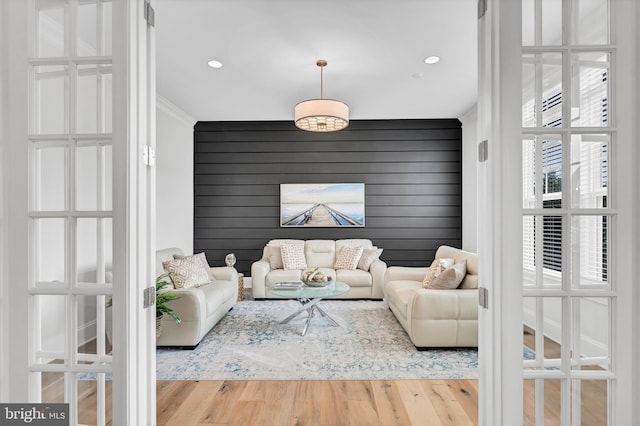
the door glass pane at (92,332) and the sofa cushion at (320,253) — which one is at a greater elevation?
the door glass pane at (92,332)

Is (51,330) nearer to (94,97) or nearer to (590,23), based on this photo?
(94,97)

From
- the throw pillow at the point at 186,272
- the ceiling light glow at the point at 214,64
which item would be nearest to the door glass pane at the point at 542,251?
the throw pillow at the point at 186,272

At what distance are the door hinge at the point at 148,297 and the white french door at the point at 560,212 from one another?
1.32 metres

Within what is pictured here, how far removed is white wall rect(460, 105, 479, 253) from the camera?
5280 mm

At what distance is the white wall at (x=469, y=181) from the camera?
528 cm

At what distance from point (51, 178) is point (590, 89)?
6.98ft

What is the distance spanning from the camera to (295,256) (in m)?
5.31

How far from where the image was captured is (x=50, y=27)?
1423mm

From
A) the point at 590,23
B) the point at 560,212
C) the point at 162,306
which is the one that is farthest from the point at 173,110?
the point at 560,212

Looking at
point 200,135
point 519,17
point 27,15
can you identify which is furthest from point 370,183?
point 27,15

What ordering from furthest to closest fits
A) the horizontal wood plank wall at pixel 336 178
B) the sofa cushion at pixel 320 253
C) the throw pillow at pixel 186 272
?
the horizontal wood plank wall at pixel 336 178 < the sofa cushion at pixel 320 253 < the throw pillow at pixel 186 272

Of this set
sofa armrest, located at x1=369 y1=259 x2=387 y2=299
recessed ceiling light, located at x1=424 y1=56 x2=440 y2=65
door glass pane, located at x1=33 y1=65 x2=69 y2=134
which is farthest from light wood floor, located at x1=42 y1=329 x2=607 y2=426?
recessed ceiling light, located at x1=424 y1=56 x2=440 y2=65

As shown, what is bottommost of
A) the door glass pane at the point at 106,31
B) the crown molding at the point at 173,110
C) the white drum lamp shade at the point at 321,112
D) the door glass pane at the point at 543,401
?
the door glass pane at the point at 543,401

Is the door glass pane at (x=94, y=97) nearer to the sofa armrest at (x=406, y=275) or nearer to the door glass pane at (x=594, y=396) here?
the door glass pane at (x=594, y=396)
